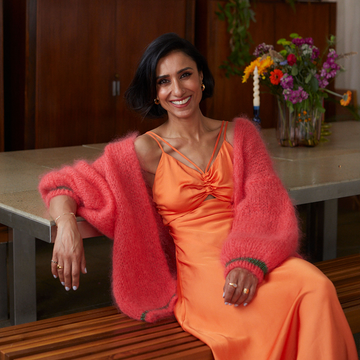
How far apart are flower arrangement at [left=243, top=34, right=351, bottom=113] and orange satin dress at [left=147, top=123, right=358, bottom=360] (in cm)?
113

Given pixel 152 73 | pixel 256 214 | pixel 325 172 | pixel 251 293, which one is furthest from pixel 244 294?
pixel 325 172

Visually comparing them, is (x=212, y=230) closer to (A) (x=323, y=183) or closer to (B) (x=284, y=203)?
(B) (x=284, y=203)

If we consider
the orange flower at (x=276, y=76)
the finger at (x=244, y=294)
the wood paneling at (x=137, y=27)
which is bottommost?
the finger at (x=244, y=294)

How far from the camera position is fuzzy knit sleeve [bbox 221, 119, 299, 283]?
153 cm

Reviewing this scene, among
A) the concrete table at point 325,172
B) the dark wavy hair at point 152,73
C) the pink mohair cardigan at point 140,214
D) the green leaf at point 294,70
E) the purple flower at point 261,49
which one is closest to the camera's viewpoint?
the pink mohair cardigan at point 140,214

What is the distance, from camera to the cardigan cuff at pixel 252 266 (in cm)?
150

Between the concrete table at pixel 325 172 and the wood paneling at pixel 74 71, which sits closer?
the concrete table at pixel 325 172

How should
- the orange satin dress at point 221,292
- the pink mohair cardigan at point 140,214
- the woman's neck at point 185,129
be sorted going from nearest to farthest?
the orange satin dress at point 221,292
the pink mohair cardigan at point 140,214
the woman's neck at point 185,129

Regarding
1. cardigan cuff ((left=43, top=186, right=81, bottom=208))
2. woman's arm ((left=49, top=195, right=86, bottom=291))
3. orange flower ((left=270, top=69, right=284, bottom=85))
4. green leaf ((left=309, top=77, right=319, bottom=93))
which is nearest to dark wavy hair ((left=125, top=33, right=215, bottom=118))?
cardigan cuff ((left=43, top=186, right=81, bottom=208))

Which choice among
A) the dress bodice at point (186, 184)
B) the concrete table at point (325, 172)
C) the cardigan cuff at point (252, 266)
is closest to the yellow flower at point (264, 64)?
the concrete table at point (325, 172)

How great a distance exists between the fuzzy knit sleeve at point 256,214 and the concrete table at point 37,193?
1.08 ft

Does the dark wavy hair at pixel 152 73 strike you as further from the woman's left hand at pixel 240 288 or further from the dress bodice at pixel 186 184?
the woman's left hand at pixel 240 288

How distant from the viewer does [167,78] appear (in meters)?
1.84

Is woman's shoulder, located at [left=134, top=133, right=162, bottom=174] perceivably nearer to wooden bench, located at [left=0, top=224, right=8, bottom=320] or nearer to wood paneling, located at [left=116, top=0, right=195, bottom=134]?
wooden bench, located at [left=0, top=224, right=8, bottom=320]
